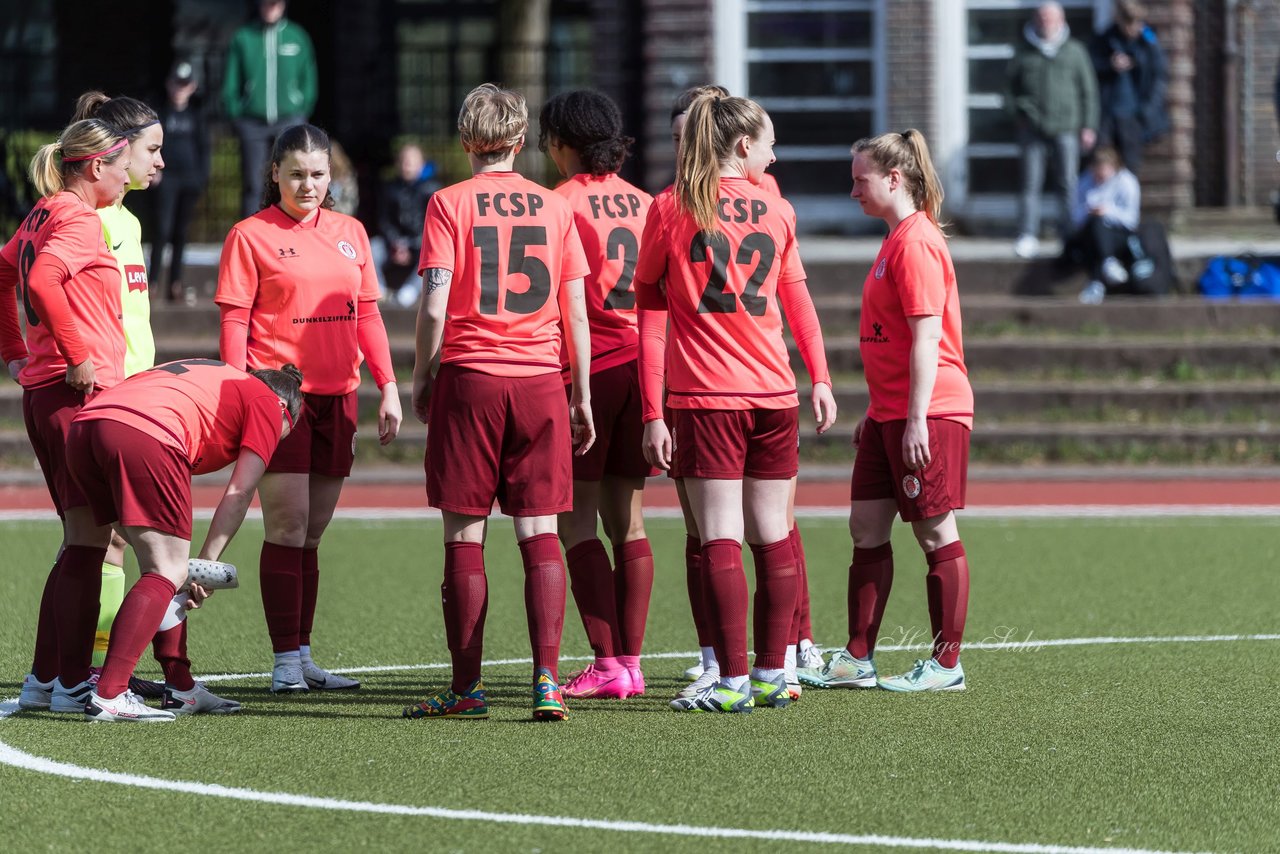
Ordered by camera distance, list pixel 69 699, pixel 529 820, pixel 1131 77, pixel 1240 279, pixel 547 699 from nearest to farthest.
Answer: pixel 529 820, pixel 547 699, pixel 69 699, pixel 1240 279, pixel 1131 77

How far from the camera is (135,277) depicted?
6.54 meters

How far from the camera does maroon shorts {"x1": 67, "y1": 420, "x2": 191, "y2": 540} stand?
5.77m

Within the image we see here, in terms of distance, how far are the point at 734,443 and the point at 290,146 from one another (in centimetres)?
182

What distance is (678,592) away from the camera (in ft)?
30.1

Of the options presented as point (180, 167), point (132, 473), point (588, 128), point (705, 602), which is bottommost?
point (705, 602)

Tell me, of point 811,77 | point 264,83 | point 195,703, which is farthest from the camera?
point 811,77

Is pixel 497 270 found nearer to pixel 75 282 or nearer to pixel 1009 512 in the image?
pixel 75 282

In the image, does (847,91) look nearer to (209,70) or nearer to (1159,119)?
(1159,119)

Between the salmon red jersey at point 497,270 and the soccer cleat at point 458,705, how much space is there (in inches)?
40.4

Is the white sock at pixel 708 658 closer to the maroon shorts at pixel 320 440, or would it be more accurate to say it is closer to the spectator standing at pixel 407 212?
the maroon shorts at pixel 320 440

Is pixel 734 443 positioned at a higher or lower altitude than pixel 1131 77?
lower

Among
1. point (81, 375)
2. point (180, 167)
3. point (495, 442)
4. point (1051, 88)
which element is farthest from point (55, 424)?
point (1051, 88)

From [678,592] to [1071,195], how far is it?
8965mm

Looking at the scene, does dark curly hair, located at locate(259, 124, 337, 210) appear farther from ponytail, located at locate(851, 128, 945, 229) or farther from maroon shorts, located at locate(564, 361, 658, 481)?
ponytail, located at locate(851, 128, 945, 229)
